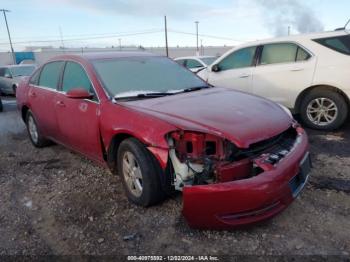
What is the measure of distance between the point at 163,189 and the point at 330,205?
5.47 feet

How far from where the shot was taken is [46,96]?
478 centimetres

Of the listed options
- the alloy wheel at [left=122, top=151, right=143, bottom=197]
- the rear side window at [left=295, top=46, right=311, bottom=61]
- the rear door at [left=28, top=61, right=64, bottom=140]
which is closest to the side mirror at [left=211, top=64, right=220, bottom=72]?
the rear side window at [left=295, top=46, right=311, bottom=61]

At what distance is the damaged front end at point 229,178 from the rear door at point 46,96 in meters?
2.52

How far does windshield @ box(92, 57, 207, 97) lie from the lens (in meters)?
3.70

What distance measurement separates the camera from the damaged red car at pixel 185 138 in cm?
261

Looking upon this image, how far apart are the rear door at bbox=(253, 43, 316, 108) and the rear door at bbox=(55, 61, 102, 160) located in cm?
356

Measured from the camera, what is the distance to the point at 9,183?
4.25m

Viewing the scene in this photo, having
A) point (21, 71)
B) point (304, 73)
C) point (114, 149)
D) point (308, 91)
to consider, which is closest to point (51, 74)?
point (114, 149)

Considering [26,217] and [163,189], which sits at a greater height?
[163,189]

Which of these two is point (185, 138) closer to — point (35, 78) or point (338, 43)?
point (35, 78)

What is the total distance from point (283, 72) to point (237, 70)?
95 centimetres

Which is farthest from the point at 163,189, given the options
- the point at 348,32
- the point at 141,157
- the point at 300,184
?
the point at 348,32

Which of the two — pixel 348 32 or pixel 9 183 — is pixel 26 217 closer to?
pixel 9 183

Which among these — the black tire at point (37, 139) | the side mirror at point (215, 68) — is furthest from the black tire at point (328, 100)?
the black tire at point (37, 139)
